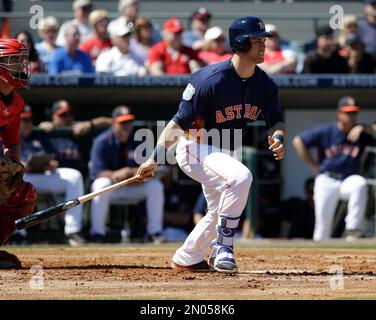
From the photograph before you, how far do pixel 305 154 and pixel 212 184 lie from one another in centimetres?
482

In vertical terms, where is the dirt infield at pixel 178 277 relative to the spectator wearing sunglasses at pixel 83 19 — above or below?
below

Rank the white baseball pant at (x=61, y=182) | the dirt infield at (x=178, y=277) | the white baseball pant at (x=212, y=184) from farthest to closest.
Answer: the white baseball pant at (x=61, y=182) < the white baseball pant at (x=212, y=184) < the dirt infield at (x=178, y=277)

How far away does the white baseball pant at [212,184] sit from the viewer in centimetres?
665

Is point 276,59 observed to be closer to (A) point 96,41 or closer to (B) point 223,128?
(A) point 96,41

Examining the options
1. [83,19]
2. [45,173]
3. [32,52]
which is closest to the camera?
[45,173]

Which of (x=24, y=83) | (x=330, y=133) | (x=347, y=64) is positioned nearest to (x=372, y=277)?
(x=24, y=83)

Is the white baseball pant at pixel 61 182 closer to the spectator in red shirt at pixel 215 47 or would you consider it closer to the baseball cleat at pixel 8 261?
the spectator in red shirt at pixel 215 47

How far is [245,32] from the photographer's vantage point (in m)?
6.85

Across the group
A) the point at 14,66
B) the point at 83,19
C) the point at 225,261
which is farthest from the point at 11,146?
the point at 83,19

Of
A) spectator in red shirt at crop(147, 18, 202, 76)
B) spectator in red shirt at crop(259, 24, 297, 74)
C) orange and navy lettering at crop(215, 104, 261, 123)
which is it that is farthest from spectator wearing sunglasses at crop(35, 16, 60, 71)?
orange and navy lettering at crop(215, 104, 261, 123)

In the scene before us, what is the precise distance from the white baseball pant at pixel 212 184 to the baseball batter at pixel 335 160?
436 cm

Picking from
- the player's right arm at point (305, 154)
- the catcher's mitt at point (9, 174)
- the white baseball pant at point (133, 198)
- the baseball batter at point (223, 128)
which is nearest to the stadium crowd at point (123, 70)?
the white baseball pant at point (133, 198)

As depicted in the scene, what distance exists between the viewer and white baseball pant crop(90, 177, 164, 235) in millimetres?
10781
